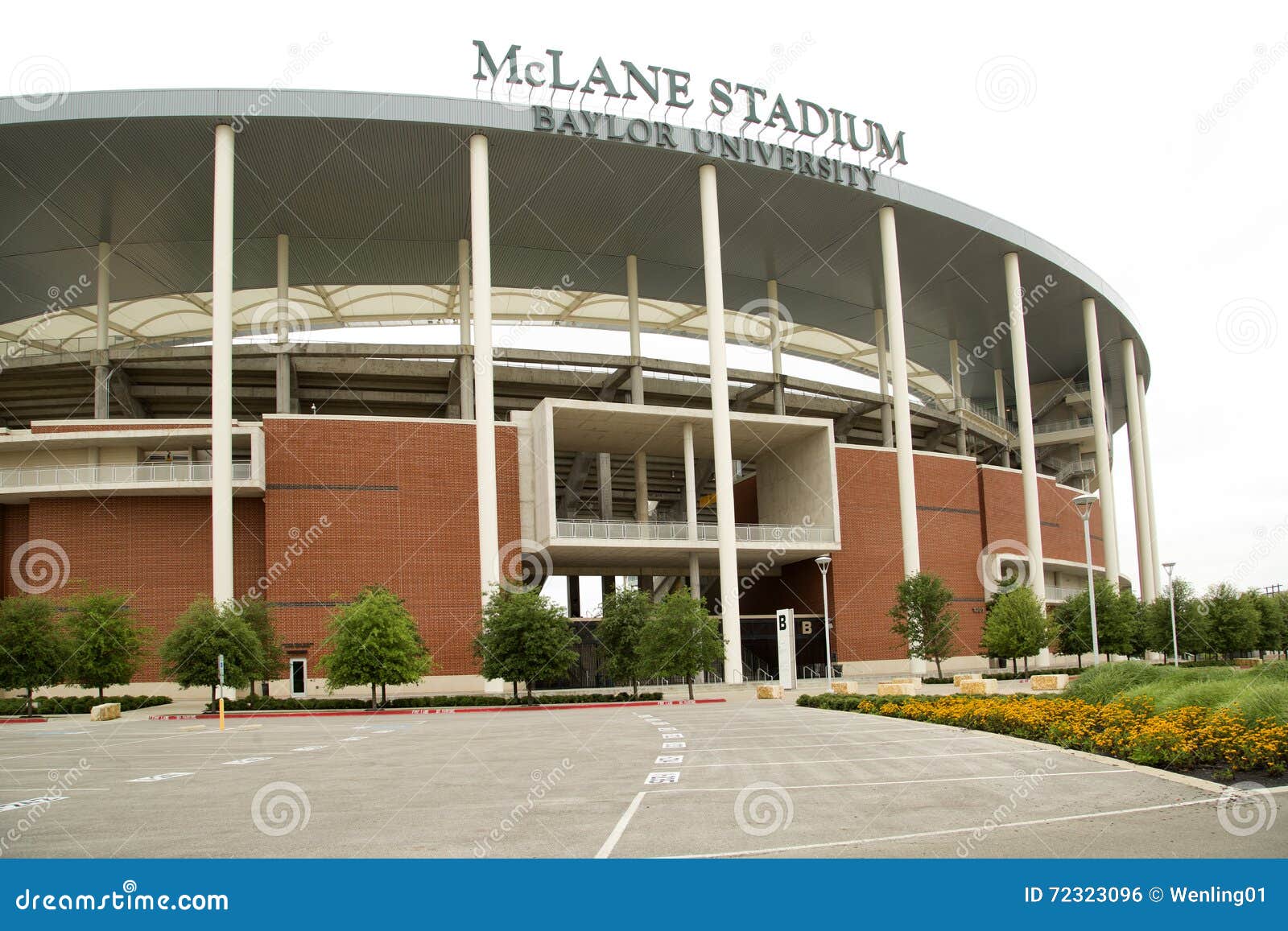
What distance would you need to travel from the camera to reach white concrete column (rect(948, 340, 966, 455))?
61812mm

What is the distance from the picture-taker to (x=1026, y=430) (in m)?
57.2

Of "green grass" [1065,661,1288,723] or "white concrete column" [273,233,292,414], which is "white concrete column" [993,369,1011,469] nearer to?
"white concrete column" [273,233,292,414]

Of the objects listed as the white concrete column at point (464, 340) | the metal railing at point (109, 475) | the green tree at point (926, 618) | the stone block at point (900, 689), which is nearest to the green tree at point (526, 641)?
the stone block at point (900, 689)

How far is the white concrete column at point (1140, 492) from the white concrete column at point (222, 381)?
184 feet

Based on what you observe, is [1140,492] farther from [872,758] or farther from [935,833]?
[935,833]

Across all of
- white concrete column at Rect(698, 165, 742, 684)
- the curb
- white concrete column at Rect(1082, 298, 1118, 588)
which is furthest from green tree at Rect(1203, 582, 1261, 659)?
the curb

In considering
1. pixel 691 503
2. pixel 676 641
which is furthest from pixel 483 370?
pixel 676 641

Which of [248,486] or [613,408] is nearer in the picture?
[248,486]

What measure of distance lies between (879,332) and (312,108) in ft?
120

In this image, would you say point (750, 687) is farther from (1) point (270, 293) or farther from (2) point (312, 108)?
(1) point (270, 293)

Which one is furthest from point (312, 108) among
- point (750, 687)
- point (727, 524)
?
point (750, 687)

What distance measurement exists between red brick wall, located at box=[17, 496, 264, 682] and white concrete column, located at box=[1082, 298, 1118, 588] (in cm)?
4682

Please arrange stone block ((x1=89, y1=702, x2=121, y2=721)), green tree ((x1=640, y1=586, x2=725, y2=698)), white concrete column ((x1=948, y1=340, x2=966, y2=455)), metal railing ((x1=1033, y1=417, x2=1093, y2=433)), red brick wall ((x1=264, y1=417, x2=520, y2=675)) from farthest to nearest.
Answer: metal railing ((x1=1033, y1=417, x2=1093, y2=433)), white concrete column ((x1=948, y1=340, x2=966, y2=455)), red brick wall ((x1=264, y1=417, x2=520, y2=675)), green tree ((x1=640, y1=586, x2=725, y2=698)), stone block ((x1=89, y1=702, x2=121, y2=721))

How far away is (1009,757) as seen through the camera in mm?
15273
